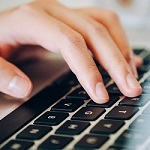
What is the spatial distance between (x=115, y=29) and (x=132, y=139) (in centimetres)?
29

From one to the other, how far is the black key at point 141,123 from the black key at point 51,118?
8 centimetres

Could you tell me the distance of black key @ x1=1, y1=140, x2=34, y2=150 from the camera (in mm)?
387

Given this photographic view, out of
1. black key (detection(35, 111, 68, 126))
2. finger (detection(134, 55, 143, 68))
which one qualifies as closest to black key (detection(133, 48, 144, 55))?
finger (detection(134, 55, 143, 68))

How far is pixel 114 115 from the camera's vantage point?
44 centimetres

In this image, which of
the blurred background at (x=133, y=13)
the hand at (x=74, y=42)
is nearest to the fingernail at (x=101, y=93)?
the hand at (x=74, y=42)

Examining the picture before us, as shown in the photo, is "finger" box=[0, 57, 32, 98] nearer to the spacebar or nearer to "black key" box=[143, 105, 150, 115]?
the spacebar

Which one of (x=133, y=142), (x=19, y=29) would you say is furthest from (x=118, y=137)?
(x=19, y=29)

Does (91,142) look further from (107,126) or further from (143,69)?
(143,69)

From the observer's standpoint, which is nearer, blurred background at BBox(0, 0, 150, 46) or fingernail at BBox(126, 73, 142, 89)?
fingernail at BBox(126, 73, 142, 89)

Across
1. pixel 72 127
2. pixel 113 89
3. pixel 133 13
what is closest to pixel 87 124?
pixel 72 127

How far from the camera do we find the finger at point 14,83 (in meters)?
0.52

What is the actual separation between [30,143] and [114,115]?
0.32ft

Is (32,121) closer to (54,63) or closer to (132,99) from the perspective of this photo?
(132,99)

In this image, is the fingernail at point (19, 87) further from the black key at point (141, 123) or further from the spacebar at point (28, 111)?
the black key at point (141, 123)
